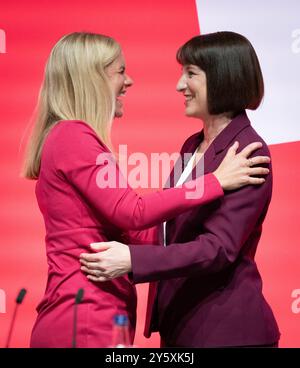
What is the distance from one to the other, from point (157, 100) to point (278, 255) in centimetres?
70

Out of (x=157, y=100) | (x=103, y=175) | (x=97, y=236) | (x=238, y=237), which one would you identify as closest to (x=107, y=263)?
(x=97, y=236)

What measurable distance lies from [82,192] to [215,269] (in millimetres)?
356

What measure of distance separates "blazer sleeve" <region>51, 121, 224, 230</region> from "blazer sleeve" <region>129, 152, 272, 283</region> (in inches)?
2.3

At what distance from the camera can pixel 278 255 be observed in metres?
2.77

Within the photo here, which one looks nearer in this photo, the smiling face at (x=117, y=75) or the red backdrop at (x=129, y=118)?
the smiling face at (x=117, y=75)

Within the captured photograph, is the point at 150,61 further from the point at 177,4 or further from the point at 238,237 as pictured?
the point at 238,237

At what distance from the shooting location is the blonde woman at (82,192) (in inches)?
68.7

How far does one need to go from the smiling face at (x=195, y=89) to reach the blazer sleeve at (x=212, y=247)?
273 mm

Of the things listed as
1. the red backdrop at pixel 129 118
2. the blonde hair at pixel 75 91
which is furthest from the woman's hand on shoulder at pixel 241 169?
the red backdrop at pixel 129 118

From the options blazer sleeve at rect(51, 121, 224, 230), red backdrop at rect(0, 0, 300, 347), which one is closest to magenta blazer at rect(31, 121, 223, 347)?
blazer sleeve at rect(51, 121, 224, 230)

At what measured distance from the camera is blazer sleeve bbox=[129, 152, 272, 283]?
178 centimetres

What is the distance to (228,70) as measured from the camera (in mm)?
1902

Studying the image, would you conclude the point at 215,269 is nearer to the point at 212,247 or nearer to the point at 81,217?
the point at 212,247

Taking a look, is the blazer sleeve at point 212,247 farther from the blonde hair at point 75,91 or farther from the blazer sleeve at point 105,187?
the blonde hair at point 75,91
